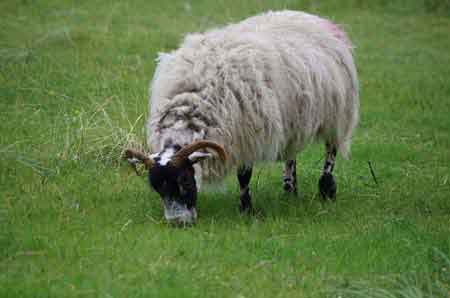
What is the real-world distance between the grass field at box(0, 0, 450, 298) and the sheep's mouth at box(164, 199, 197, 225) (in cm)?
14

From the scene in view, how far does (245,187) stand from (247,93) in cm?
99

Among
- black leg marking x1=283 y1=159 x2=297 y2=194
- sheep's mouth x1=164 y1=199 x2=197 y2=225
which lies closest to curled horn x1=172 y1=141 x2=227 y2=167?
sheep's mouth x1=164 y1=199 x2=197 y2=225

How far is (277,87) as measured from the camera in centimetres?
695

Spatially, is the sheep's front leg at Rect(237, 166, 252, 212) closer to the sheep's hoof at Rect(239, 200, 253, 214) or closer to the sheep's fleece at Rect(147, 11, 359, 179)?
the sheep's hoof at Rect(239, 200, 253, 214)

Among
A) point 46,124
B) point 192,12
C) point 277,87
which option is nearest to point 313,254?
point 277,87

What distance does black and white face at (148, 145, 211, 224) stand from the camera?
20.8 ft

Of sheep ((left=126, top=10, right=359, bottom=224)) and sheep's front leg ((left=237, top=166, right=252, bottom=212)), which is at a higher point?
sheep ((left=126, top=10, right=359, bottom=224))

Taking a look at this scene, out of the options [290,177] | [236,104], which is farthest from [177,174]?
[290,177]

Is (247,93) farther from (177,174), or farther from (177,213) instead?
(177,213)

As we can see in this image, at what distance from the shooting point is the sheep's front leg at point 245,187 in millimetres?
7250

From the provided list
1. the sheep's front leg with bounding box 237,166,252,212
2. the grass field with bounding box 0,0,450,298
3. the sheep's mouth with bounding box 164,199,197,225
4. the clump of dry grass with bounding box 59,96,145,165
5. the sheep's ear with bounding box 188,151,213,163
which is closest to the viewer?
the grass field with bounding box 0,0,450,298

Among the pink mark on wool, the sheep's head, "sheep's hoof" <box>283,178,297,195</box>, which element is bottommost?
"sheep's hoof" <box>283,178,297,195</box>

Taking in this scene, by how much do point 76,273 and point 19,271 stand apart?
39cm

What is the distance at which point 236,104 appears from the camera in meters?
6.70
